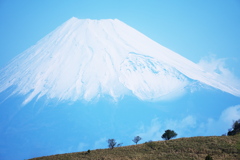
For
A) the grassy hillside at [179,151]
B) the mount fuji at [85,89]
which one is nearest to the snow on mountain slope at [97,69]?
the mount fuji at [85,89]

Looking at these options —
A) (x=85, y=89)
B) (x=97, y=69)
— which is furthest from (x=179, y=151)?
(x=97, y=69)

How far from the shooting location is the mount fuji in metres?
107

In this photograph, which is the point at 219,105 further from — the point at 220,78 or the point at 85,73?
the point at 85,73

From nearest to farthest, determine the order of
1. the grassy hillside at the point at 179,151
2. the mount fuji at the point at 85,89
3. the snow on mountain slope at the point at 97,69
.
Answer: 1. the grassy hillside at the point at 179,151
2. the mount fuji at the point at 85,89
3. the snow on mountain slope at the point at 97,69

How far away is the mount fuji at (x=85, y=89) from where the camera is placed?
352 feet

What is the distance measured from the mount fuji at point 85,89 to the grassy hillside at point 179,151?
65.2 meters

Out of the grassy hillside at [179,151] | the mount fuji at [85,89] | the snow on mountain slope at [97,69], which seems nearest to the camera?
→ the grassy hillside at [179,151]

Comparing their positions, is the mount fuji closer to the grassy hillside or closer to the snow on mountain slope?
the snow on mountain slope

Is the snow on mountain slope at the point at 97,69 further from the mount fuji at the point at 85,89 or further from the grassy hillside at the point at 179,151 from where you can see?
the grassy hillside at the point at 179,151

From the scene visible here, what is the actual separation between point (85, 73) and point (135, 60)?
32486mm

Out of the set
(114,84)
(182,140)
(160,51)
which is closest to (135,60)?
(114,84)

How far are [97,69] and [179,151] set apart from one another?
365 ft

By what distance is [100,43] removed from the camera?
16700cm

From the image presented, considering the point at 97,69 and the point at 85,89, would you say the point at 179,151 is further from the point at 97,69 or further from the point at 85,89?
the point at 97,69
